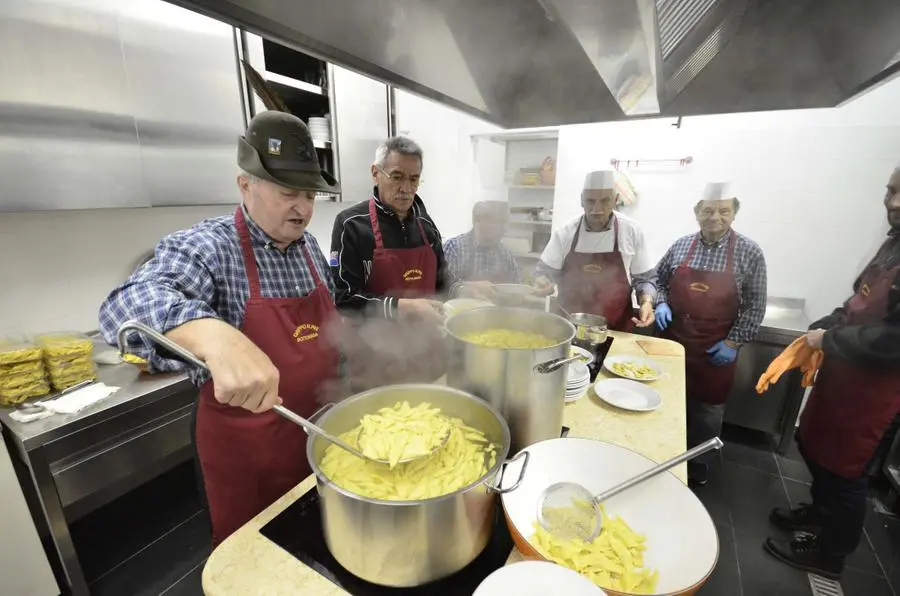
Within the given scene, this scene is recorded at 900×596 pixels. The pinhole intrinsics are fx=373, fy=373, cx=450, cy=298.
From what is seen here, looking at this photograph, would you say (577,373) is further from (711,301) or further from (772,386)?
(772,386)

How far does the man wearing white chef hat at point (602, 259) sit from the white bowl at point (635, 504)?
1356mm

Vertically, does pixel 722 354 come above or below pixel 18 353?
below

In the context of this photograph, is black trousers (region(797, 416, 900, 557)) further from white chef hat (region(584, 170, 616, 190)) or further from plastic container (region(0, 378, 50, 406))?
plastic container (region(0, 378, 50, 406))

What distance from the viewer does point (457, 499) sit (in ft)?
1.76

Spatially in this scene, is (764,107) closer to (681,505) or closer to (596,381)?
(596,381)

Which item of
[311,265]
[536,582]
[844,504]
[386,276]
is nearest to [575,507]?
[536,582]

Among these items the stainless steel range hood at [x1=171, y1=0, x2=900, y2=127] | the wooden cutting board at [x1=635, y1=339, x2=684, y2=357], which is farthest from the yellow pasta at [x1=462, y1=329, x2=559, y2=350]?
the wooden cutting board at [x1=635, y1=339, x2=684, y2=357]

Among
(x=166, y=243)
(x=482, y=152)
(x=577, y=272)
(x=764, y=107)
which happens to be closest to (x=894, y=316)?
(x=764, y=107)

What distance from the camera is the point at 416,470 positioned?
68cm

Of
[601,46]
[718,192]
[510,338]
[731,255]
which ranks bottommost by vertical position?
[510,338]

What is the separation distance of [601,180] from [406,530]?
201 cm

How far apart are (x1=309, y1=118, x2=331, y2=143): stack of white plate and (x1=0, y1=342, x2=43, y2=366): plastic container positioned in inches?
61.4

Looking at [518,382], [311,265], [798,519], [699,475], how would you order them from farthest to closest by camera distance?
[699,475] → [798,519] → [311,265] → [518,382]

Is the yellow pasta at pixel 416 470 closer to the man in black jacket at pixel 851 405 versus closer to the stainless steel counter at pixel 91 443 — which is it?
the stainless steel counter at pixel 91 443
